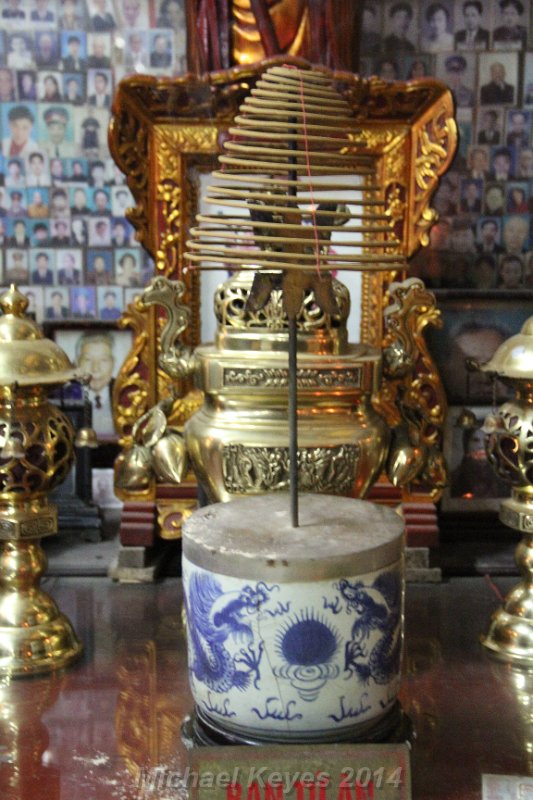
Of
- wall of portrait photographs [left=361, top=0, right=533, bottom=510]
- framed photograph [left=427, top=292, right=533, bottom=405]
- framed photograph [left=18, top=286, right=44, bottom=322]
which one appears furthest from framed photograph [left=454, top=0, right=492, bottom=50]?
framed photograph [left=18, top=286, right=44, bottom=322]

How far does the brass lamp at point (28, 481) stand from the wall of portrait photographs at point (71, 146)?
3.32 feet

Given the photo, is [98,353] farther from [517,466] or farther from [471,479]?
[517,466]

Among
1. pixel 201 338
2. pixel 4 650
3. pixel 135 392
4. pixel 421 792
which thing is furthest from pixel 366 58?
pixel 421 792

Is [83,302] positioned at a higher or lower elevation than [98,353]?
higher

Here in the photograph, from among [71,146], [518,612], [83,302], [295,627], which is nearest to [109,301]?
[83,302]

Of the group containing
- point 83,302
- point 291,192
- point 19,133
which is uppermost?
point 19,133

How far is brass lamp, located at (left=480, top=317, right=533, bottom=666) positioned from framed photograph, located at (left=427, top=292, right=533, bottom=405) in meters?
0.78

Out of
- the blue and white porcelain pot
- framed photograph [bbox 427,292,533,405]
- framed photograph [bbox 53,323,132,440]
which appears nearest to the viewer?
the blue and white porcelain pot

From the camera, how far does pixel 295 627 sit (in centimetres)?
117

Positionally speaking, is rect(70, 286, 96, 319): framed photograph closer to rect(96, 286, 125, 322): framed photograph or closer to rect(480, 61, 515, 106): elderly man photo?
rect(96, 286, 125, 322): framed photograph

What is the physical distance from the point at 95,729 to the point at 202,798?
0.42 metres

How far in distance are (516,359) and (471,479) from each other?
0.96 metres

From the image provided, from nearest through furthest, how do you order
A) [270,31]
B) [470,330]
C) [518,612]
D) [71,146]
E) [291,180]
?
[291,180] < [518,612] < [270,31] < [470,330] < [71,146]

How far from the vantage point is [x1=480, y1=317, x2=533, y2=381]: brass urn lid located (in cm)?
173
